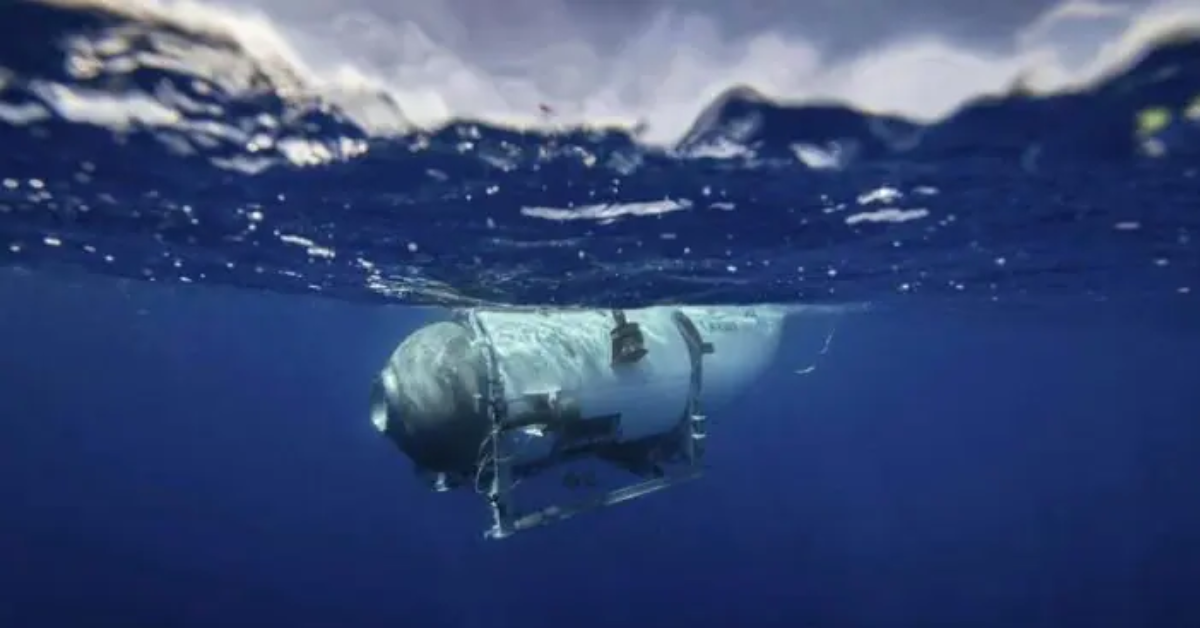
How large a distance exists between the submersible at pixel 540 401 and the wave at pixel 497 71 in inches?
114

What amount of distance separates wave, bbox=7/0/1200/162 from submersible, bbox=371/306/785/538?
290 centimetres

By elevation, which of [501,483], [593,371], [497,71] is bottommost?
[501,483]

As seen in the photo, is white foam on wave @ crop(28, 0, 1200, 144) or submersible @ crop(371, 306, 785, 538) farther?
submersible @ crop(371, 306, 785, 538)

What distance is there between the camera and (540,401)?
29.8 feet

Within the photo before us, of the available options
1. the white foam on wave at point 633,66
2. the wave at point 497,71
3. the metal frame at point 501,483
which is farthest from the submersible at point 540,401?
the white foam on wave at point 633,66

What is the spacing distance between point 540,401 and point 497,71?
402 centimetres

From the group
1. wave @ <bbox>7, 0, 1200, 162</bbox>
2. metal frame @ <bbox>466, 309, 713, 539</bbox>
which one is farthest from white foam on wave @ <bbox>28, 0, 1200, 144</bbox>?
metal frame @ <bbox>466, 309, 713, 539</bbox>

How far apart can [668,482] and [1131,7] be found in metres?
7.22

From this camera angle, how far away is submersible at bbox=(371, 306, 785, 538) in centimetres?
899

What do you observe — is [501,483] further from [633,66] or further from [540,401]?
[633,66]

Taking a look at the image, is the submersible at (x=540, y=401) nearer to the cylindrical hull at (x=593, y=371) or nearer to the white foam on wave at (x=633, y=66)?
the cylindrical hull at (x=593, y=371)

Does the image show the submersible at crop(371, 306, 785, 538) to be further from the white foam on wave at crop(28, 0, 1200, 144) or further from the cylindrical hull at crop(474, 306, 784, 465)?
the white foam on wave at crop(28, 0, 1200, 144)

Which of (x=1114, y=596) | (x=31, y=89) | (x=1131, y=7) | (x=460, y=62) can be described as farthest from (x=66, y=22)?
(x=1114, y=596)

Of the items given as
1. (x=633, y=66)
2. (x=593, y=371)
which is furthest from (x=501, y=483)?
(x=633, y=66)
